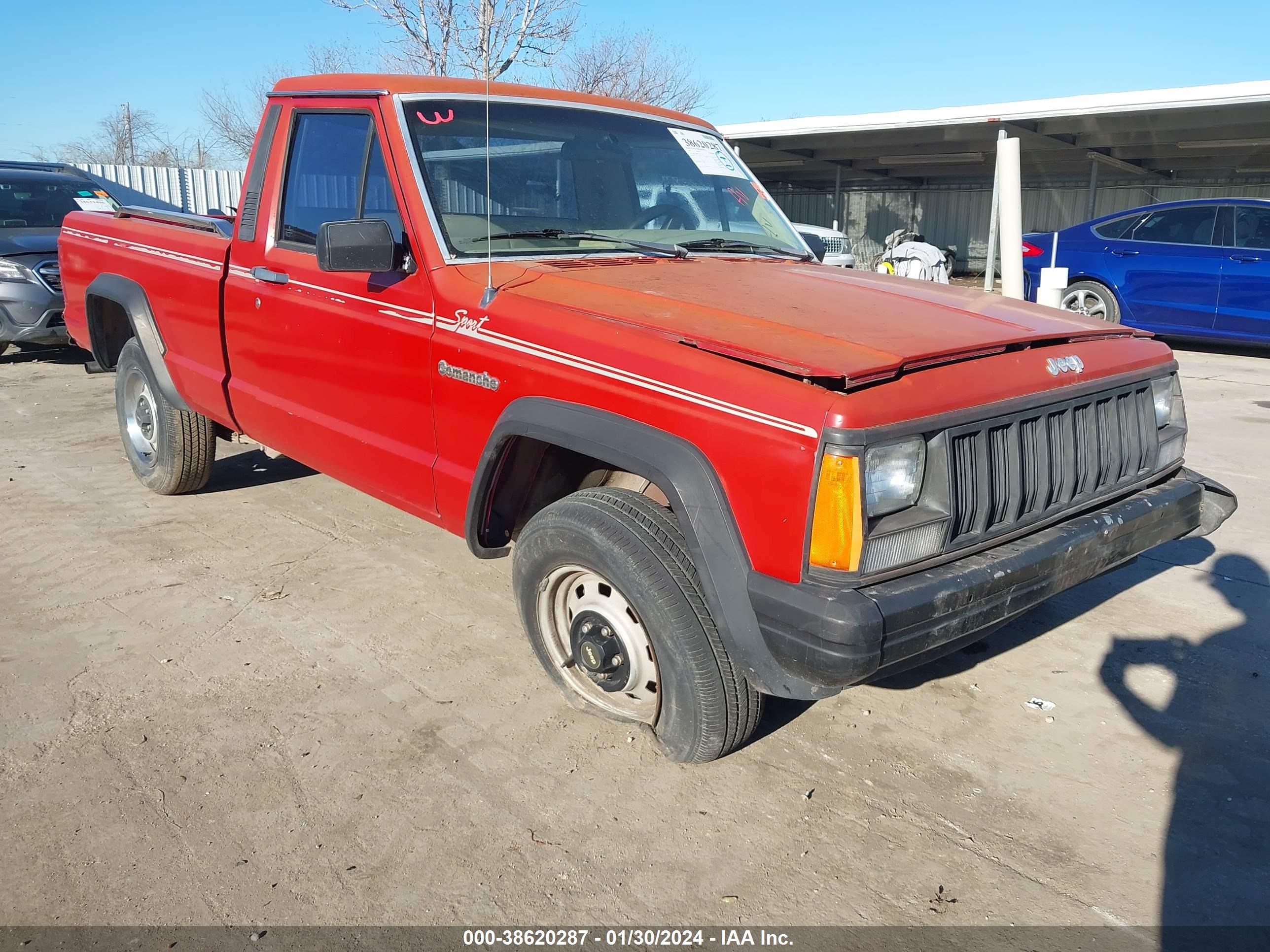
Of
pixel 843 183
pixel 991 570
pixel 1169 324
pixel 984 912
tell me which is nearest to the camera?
pixel 984 912

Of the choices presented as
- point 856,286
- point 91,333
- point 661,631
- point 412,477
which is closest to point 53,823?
point 412,477

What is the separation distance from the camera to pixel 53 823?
2633 mm

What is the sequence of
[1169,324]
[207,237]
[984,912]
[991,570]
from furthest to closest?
[1169,324], [207,237], [991,570], [984,912]

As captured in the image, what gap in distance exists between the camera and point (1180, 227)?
10156mm

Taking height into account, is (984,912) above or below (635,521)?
below

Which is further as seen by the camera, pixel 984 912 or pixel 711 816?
pixel 711 816

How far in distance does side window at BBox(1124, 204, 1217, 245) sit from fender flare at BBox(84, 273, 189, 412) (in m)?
9.71

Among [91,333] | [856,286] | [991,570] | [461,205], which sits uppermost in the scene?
[461,205]

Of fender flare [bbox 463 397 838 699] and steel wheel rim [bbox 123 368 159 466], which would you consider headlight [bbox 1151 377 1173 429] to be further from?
steel wheel rim [bbox 123 368 159 466]

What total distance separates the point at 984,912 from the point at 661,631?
1041 mm

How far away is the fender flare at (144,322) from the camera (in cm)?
488

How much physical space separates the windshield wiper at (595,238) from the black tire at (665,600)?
1.07 metres

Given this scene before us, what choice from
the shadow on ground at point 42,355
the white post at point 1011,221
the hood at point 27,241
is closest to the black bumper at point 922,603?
the white post at point 1011,221

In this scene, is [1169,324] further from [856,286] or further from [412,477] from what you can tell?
[412,477]
